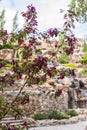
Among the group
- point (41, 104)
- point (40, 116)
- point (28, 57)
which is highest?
point (28, 57)

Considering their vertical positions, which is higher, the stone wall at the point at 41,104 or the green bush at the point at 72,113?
the stone wall at the point at 41,104

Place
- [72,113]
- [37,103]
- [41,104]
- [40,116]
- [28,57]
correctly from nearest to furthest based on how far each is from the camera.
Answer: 1. [28,57]
2. [40,116]
3. [37,103]
4. [41,104]
5. [72,113]

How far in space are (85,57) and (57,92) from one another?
49334 millimetres

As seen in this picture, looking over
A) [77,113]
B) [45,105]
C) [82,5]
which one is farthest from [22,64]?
[77,113]

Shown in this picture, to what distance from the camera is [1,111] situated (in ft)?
21.1

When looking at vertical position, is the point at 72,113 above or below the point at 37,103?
below

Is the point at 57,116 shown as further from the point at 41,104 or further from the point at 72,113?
the point at 72,113

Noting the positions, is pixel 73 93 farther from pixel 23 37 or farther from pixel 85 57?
pixel 23 37

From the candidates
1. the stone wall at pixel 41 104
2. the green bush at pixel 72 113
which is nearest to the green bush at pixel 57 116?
the stone wall at pixel 41 104

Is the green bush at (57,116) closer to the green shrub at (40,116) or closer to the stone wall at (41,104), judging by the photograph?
the green shrub at (40,116)

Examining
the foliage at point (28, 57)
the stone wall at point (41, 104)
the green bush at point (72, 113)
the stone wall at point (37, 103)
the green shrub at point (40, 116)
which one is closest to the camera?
the foliage at point (28, 57)

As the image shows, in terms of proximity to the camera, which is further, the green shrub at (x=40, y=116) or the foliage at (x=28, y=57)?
the green shrub at (x=40, y=116)

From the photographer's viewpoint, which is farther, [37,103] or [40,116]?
[37,103]

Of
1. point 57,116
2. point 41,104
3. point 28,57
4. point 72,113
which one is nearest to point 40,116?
point 57,116
